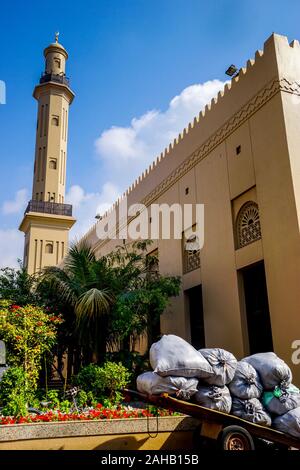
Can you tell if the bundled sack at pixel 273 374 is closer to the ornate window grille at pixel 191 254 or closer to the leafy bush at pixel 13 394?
the leafy bush at pixel 13 394

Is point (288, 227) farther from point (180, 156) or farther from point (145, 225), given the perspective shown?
point (145, 225)

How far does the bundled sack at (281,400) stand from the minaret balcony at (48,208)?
19590 mm

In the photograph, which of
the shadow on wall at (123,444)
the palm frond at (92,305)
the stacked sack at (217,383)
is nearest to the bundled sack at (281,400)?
the stacked sack at (217,383)

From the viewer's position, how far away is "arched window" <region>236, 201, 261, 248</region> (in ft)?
33.0

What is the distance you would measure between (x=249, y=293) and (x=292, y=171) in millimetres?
3194

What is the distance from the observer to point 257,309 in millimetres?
9805

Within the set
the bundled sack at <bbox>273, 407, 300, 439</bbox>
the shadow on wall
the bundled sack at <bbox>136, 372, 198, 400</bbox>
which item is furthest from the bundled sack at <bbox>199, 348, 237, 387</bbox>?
the shadow on wall

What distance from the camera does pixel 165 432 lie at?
6.06 meters

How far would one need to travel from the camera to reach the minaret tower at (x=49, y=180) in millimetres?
22953

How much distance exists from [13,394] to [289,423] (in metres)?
4.23

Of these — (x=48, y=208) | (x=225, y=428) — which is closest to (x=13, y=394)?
(x=225, y=428)

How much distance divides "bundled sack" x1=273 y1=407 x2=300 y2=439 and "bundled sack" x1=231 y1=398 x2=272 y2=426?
0.41 ft

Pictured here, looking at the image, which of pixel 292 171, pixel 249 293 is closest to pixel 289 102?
pixel 292 171
